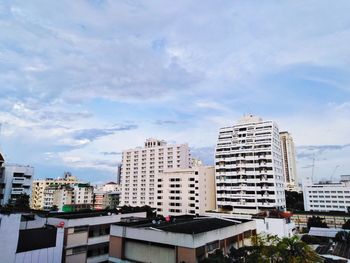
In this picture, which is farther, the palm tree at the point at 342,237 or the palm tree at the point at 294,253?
the palm tree at the point at 342,237

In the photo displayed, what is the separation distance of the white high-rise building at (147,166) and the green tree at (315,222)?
2553 inches

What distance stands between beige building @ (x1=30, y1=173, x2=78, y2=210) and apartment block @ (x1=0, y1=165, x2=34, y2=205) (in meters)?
42.5

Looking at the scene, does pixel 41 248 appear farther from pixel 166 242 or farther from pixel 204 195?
pixel 204 195

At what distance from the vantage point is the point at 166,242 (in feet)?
104

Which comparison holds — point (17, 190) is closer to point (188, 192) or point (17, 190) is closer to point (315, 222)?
point (188, 192)

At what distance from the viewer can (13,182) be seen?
3711 inches

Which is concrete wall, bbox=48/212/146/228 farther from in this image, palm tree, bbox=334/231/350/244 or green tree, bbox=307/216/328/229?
green tree, bbox=307/216/328/229

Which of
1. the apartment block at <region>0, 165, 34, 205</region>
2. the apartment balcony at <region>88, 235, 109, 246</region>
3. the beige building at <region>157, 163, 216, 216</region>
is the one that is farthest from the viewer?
the beige building at <region>157, 163, 216, 216</region>

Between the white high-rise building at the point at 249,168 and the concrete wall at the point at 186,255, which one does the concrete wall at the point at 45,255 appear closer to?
the concrete wall at the point at 186,255

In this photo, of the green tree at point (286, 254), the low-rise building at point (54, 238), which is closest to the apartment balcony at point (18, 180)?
the low-rise building at point (54, 238)

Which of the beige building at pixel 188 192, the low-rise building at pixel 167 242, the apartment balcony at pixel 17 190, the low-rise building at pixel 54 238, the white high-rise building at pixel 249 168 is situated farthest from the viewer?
the beige building at pixel 188 192

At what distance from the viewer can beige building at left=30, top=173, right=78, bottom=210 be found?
140m

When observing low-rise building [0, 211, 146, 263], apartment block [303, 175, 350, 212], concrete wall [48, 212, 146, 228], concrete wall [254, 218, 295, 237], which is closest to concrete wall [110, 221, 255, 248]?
low-rise building [0, 211, 146, 263]

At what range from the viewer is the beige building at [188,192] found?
332 feet
